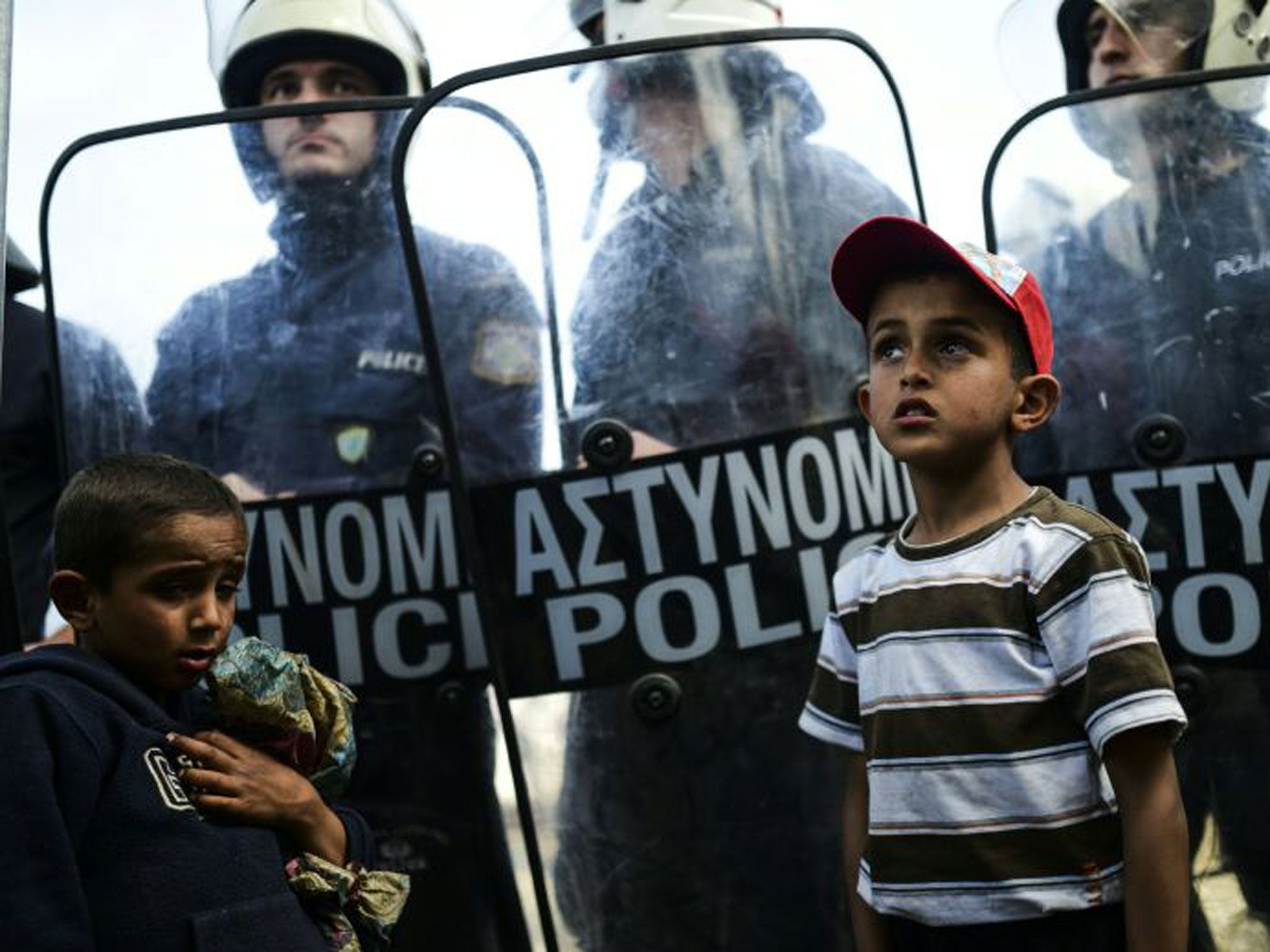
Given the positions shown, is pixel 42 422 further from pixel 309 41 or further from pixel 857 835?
pixel 857 835

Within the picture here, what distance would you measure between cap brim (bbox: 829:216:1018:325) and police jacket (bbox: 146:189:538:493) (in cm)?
86

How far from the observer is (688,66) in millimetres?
2588

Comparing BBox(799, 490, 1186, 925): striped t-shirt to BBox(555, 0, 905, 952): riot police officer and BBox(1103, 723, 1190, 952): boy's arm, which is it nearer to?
BBox(1103, 723, 1190, 952): boy's arm

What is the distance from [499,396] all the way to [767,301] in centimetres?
39

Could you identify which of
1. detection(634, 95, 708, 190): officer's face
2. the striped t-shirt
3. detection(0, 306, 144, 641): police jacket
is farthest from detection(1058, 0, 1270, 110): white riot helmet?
detection(0, 306, 144, 641): police jacket

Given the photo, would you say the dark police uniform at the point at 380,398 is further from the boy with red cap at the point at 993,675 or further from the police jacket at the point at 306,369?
the boy with red cap at the point at 993,675

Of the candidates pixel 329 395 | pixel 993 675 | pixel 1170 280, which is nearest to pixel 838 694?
pixel 993 675

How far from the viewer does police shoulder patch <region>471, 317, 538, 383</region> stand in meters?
2.54

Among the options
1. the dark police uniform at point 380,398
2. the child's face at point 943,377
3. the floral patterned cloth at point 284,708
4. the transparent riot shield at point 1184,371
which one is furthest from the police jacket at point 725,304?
the floral patterned cloth at point 284,708

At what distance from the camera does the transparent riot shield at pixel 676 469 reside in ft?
7.93

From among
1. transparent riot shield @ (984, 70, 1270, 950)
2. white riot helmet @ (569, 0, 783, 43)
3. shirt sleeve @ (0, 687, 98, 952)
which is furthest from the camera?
white riot helmet @ (569, 0, 783, 43)

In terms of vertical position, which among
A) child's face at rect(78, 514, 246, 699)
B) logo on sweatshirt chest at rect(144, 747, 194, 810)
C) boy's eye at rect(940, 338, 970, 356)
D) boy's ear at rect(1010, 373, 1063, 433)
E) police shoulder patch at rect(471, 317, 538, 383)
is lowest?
logo on sweatshirt chest at rect(144, 747, 194, 810)

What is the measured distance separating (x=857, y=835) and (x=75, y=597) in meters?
0.86

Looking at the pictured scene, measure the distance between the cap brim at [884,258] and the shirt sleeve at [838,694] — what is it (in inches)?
13.7
